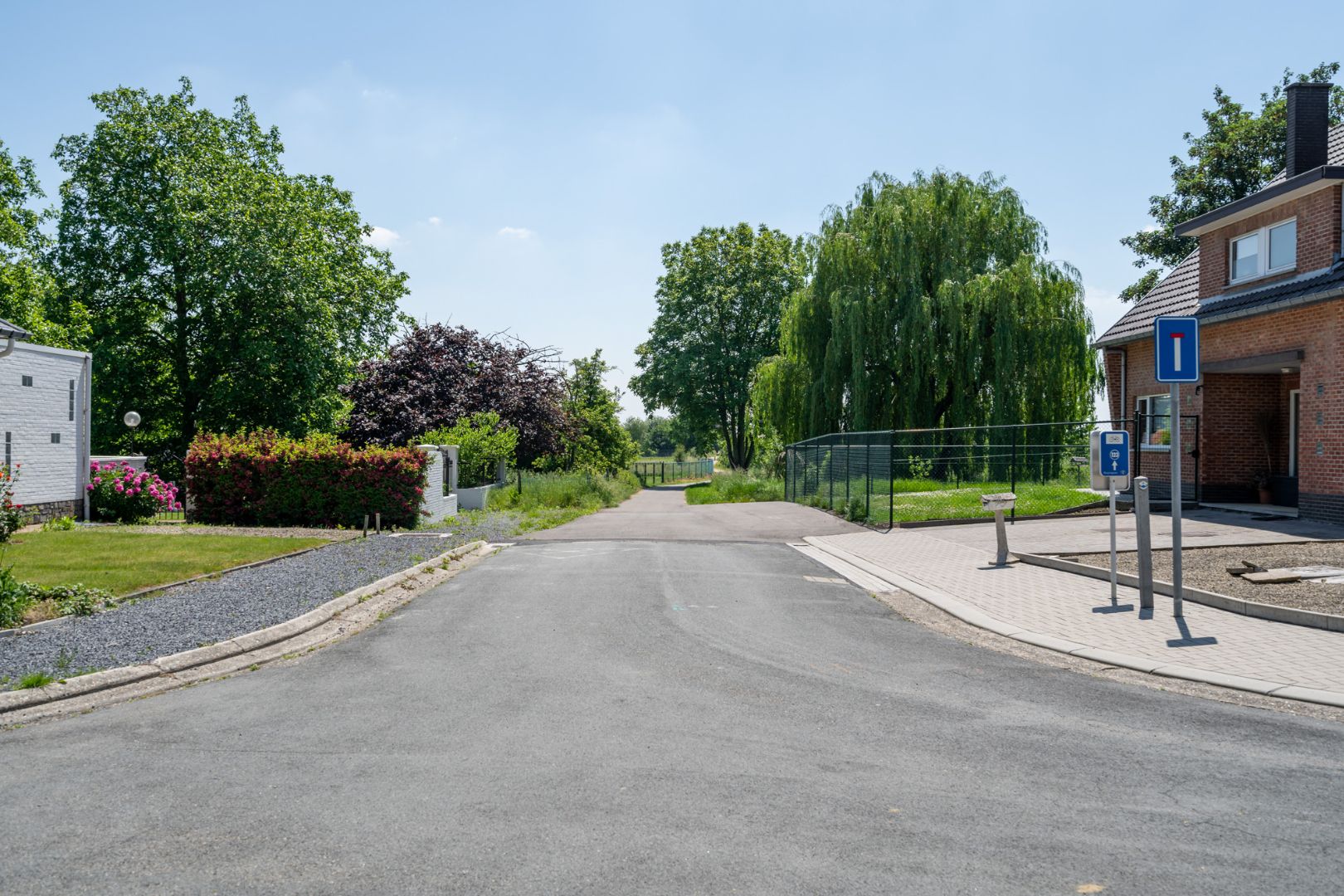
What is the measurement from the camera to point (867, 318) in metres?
28.7

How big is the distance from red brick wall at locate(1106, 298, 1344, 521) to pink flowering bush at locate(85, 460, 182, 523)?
21.9 meters

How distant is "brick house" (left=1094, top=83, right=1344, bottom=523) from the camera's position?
52.4 feet

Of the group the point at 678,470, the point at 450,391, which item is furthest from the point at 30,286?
the point at 678,470

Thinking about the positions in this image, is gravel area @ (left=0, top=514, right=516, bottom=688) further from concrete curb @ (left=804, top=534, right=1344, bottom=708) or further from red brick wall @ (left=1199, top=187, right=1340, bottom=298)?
red brick wall @ (left=1199, top=187, right=1340, bottom=298)

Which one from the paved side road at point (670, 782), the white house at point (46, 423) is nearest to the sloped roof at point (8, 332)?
the white house at point (46, 423)

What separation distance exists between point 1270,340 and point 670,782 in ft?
58.4

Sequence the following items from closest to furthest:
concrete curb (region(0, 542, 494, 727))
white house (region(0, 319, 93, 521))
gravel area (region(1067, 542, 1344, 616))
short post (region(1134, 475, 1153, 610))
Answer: concrete curb (region(0, 542, 494, 727))
short post (region(1134, 475, 1153, 610))
gravel area (region(1067, 542, 1344, 616))
white house (region(0, 319, 93, 521))

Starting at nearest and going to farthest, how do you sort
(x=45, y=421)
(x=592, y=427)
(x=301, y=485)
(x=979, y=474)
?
(x=45, y=421), (x=301, y=485), (x=979, y=474), (x=592, y=427)

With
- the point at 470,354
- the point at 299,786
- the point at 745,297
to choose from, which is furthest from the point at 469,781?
the point at 745,297

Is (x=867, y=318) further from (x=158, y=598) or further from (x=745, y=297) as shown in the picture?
(x=745, y=297)

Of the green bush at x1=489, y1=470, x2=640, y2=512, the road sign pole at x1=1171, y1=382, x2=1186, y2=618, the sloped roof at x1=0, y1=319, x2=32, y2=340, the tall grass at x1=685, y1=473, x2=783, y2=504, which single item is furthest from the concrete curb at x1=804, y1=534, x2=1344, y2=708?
the tall grass at x1=685, y1=473, x2=783, y2=504

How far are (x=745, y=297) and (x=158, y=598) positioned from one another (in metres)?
49.9

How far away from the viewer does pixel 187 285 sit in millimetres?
30125

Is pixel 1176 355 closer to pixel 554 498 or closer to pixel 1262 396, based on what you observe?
pixel 1262 396
